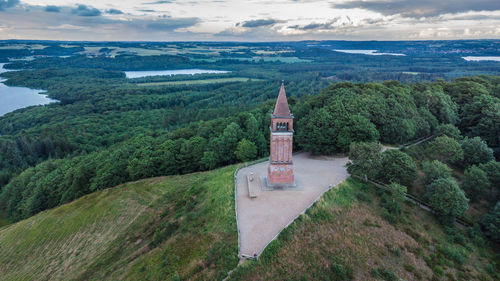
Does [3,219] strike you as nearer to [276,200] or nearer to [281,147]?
[276,200]

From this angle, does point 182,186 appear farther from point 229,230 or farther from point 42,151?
point 42,151

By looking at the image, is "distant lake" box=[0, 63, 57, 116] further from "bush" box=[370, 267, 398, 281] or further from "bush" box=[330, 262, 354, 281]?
"bush" box=[370, 267, 398, 281]

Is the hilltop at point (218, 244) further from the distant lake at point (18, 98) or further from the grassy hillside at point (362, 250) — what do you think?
the distant lake at point (18, 98)

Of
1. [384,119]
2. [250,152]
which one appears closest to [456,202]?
[384,119]

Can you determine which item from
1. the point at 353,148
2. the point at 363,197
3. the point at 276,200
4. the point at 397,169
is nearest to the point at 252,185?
the point at 276,200

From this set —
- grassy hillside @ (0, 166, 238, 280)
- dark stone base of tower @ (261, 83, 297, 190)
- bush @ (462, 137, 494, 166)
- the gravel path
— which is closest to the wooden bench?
the gravel path

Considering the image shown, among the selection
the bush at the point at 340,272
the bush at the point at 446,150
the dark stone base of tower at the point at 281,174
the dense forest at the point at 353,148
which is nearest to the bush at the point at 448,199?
the dense forest at the point at 353,148
